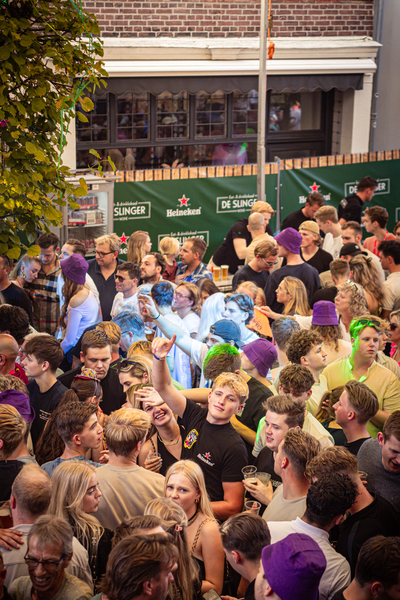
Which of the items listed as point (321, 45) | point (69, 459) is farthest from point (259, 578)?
point (321, 45)

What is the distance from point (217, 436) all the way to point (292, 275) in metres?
3.57

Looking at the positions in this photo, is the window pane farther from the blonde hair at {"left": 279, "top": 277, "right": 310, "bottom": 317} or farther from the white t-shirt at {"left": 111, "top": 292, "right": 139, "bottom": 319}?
the white t-shirt at {"left": 111, "top": 292, "right": 139, "bottom": 319}

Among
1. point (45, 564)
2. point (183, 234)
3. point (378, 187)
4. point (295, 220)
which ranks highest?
point (45, 564)

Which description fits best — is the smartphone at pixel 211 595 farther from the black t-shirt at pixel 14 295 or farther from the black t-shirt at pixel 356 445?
the black t-shirt at pixel 14 295

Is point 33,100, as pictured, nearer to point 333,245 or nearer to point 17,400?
point 17,400

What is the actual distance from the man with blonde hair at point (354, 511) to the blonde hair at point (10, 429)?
1.63m

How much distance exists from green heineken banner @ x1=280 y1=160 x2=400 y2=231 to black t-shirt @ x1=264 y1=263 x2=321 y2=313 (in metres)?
4.84

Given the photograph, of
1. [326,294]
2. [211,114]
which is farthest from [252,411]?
[211,114]

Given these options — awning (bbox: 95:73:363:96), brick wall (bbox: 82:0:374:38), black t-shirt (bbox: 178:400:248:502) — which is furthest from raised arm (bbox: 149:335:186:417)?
brick wall (bbox: 82:0:374:38)

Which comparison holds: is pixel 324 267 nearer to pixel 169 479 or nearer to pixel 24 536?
pixel 169 479

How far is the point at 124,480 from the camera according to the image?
3570mm

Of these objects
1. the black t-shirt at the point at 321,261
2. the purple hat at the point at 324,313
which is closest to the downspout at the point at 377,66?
the black t-shirt at the point at 321,261

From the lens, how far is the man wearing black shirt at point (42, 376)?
14.8 ft

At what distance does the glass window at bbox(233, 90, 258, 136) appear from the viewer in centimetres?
1296
